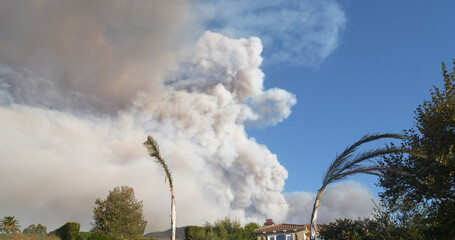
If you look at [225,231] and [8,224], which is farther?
[8,224]

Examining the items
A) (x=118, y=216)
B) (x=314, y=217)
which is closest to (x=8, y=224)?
(x=118, y=216)

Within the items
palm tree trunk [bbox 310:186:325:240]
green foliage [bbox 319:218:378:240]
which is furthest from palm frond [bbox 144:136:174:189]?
green foliage [bbox 319:218:378:240]

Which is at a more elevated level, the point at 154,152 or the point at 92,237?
the point at 154,152

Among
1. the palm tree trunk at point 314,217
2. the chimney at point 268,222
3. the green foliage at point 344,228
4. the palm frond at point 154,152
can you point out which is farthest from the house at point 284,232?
the palm tree trunk at point 314,217

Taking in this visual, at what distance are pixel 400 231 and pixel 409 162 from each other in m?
8.06

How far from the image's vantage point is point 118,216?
48.8 metres

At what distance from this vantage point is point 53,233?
32.2 m

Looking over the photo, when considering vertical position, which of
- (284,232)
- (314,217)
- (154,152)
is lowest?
(284,232)

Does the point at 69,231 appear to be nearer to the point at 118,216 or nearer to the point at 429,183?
the point at 118,216

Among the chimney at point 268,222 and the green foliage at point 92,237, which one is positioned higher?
the chimney at point 268,222

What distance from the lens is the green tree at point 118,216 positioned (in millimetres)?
48281

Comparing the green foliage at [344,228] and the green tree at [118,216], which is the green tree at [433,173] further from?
the green tree at [118,216]

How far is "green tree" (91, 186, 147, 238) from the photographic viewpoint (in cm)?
4828

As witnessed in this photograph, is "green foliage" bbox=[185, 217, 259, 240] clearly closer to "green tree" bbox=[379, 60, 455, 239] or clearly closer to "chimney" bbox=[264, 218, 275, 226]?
"green tree" bbox=[379, 60, 455, 239]
